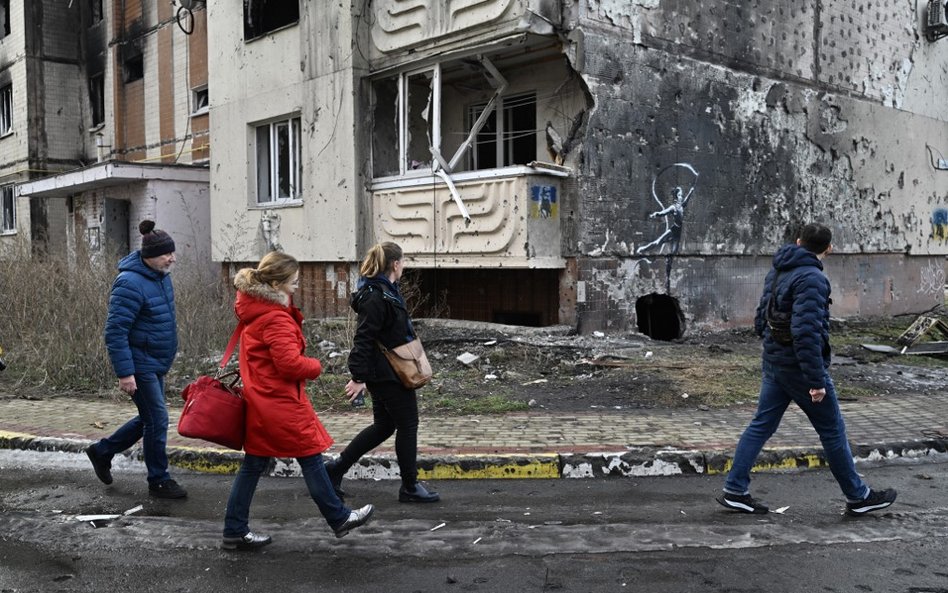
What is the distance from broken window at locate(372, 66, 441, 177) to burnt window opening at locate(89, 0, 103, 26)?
14.9 meters

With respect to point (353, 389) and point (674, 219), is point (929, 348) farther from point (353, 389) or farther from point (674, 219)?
point (353, 389)

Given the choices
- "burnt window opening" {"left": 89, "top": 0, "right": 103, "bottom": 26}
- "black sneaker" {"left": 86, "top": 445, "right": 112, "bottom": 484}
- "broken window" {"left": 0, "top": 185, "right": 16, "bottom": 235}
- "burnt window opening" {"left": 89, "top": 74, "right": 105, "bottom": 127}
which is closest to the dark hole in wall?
"black sneaker" {"left": 86, "top": 445, "right": 112, "bottom": 484}

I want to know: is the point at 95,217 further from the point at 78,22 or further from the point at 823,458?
the point at 823,458

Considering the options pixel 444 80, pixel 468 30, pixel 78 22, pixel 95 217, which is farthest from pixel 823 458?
pixel 78 22

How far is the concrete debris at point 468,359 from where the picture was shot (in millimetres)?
9750

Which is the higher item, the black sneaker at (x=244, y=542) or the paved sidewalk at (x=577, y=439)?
Result: the paved sidewalk at (x=577, y=439)

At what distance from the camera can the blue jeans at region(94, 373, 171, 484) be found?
5461 mm

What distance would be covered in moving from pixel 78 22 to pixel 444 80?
16624 millimetres

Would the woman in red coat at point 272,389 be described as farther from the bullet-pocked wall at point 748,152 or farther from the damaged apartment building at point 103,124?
the damaged apartment building at point 103,124

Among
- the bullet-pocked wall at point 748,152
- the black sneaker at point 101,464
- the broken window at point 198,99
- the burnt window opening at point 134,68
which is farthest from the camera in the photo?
the burnt window opening at point 134,68

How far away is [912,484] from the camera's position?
19.2 ft

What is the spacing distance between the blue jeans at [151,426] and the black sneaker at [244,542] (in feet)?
4.20

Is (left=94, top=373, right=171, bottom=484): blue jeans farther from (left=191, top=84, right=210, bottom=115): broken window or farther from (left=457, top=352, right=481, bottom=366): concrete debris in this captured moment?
(left=191, top=84, right=210, bottom=115): broken window

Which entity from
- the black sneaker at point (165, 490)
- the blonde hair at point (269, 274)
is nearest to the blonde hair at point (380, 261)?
the blonde hair at point (269, 274)
